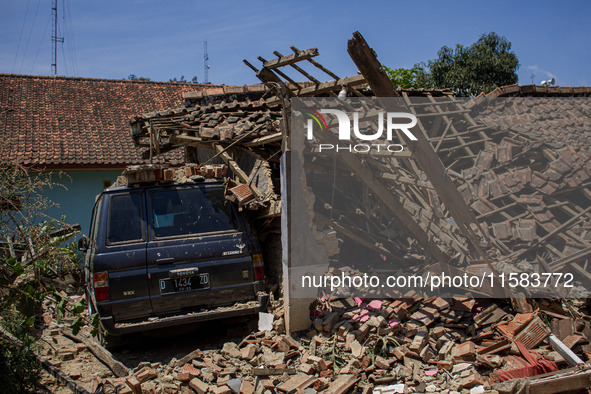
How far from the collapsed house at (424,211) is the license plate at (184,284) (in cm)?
99

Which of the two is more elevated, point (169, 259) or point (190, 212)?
point (190, 212)

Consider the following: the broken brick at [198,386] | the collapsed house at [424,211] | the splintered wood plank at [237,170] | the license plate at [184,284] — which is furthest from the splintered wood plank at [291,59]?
the broken brick at [198,386]

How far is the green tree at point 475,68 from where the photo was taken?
21.2m

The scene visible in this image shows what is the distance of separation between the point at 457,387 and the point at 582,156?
619 cm

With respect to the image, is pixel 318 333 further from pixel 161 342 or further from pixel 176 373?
pixel 161 342

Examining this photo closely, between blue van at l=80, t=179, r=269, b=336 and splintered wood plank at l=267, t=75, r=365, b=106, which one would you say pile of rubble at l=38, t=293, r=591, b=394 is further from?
splintered wood plank at l=267, t=75, r=365, b=106

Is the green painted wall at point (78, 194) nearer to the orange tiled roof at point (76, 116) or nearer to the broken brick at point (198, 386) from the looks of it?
the orange tiled roof at point (76, 116)

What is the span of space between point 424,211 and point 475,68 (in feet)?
52.4

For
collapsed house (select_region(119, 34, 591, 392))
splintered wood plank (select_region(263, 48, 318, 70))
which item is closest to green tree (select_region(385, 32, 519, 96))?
collapsed house (select_region(119, 34, 591, 392))

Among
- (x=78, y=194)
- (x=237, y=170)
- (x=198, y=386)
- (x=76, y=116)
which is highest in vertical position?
(x=76, y=116)

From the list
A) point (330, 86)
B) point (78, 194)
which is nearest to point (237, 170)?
point (330, 86)

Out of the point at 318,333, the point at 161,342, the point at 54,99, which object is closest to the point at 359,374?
the point at 318,333

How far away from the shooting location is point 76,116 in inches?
789

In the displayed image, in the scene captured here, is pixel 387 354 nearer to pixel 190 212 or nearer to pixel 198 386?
pixel 198 386
